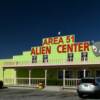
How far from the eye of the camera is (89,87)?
2705 centimetres

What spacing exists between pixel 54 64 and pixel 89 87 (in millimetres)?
16630

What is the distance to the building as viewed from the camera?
43.9m

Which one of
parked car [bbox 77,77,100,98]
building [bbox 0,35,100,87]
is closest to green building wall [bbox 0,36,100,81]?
building [bbox 0,35,100,87]

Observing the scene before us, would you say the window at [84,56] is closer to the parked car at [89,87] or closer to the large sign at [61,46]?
the large sign at [61,46]

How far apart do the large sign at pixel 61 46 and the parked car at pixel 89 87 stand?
1772 centimetres

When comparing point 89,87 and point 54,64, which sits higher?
point 54,64

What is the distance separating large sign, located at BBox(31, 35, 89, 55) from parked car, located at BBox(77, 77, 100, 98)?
17723mm

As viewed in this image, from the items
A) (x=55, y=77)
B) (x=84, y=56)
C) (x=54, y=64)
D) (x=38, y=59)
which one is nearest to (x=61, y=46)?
(x=84, y=56)

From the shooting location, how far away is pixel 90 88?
26.9 m

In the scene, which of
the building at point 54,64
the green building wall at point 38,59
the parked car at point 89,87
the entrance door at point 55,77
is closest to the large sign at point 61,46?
the building at point 54,64

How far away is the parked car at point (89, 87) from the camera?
2667 cm

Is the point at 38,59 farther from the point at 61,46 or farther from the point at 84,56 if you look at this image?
the point at 84,56

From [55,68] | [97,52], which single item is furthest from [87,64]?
[55,68]

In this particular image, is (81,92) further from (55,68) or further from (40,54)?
(40,54)
